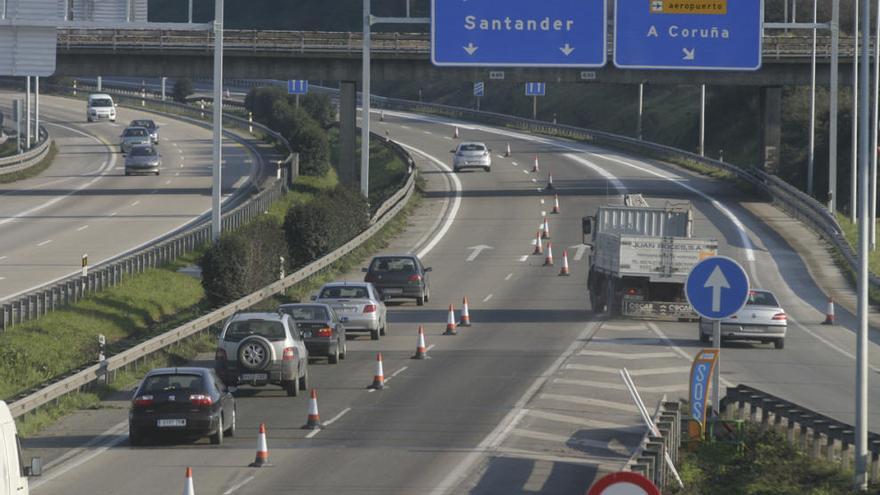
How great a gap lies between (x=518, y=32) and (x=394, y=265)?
317 inches

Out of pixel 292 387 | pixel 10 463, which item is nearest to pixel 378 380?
pixel 292 387

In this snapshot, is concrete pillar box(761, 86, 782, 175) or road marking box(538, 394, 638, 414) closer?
road marking box(538, 394, 638, 414)

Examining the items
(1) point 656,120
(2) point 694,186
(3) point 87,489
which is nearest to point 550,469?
(3) point 87,489

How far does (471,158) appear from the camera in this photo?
83.9m

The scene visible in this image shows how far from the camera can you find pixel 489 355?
3484 cm

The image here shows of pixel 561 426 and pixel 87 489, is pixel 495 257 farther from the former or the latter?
pixel 87 489

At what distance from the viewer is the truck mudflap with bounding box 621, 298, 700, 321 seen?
136 feet

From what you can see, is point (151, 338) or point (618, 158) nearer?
point (151, 338)

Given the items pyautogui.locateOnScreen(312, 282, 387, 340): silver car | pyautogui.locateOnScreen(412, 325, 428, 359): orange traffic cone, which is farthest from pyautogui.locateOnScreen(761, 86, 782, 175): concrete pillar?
pyautogui.locateOnScreen(412, 325, 428, 359): orange traffic cone

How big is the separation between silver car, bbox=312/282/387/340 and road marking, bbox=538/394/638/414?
944cm

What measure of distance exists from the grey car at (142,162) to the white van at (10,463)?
6910 centimetres

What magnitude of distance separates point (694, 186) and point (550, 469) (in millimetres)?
56540

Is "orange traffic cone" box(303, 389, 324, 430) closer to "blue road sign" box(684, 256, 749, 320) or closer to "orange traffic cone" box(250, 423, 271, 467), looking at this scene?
"orange traffic cone" box(250, 423, 271, 467)

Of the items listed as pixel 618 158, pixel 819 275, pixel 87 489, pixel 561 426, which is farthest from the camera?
pixel 618 158
